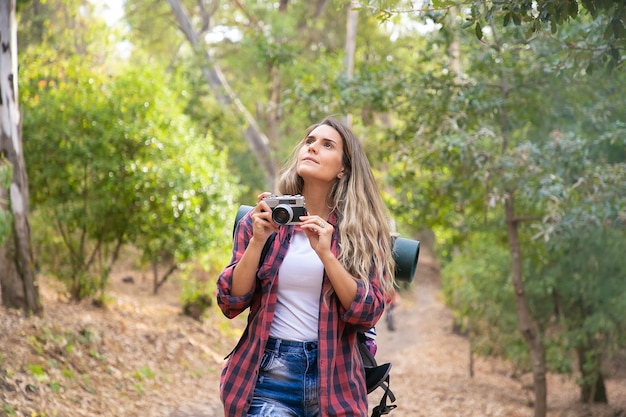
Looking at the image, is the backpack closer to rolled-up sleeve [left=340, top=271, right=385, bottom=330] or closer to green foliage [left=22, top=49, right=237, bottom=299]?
rolled-up sleeve [left=340, top=271, right=385, bottom=330]

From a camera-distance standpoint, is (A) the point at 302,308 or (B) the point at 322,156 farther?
(B) the point at 322,156

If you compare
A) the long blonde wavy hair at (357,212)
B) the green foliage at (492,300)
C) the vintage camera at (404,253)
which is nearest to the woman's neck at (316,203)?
the long blonde wavy hair at (357,212)

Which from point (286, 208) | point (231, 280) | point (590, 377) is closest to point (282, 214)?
point (286, 208)

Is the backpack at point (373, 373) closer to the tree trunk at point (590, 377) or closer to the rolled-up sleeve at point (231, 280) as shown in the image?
the rolled-up sleeve at point (231, 280)

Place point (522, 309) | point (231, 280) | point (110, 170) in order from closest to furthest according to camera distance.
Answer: point (231, 280) → point (522, 309) → point (110, 170)

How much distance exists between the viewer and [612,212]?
312 inches

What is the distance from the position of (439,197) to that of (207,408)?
4.59 metres

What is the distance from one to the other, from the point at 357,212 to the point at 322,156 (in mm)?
297

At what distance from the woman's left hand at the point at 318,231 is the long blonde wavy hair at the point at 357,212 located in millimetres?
166

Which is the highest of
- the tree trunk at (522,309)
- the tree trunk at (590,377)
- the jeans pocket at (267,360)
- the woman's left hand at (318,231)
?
the woman's left hand at (318,231)

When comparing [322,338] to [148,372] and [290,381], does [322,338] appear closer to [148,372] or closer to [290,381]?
[290,381]

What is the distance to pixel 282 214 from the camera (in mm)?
2984

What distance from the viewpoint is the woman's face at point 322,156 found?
334 centimetres

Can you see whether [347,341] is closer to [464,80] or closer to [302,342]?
[302,342]
